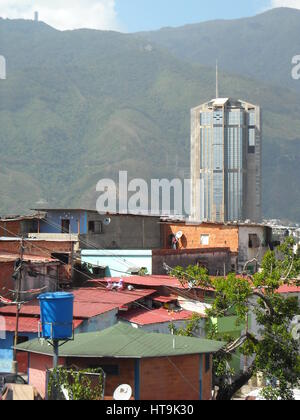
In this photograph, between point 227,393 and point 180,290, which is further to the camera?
point 180,290

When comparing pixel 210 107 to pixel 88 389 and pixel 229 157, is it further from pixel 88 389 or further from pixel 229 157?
pixel 88 389

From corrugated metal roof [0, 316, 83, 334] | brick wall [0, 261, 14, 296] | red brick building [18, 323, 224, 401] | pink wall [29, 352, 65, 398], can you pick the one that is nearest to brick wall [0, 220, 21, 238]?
brick wall [0, 261, 14, 296]

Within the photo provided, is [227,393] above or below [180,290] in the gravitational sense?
below

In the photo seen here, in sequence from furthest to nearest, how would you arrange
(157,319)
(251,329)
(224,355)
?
(251,329) < (157,319) < (224,355)

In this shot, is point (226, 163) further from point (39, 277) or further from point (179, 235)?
point (39, 277)

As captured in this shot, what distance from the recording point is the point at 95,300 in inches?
1083

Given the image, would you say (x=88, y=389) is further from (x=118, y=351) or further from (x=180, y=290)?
(x=180, y=290)

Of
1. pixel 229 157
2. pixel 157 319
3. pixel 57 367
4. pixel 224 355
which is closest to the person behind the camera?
pixel 57 367

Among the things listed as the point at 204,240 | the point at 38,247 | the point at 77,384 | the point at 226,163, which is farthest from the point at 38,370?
the point at 226,163

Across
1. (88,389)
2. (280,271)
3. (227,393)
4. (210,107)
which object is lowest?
(227,393)

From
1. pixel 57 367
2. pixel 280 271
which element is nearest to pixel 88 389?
pixel 57 367

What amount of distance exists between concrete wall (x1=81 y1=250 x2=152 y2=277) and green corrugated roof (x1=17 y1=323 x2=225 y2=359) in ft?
58.1

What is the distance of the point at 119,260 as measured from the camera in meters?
38.0

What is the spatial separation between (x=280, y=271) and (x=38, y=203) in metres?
171
